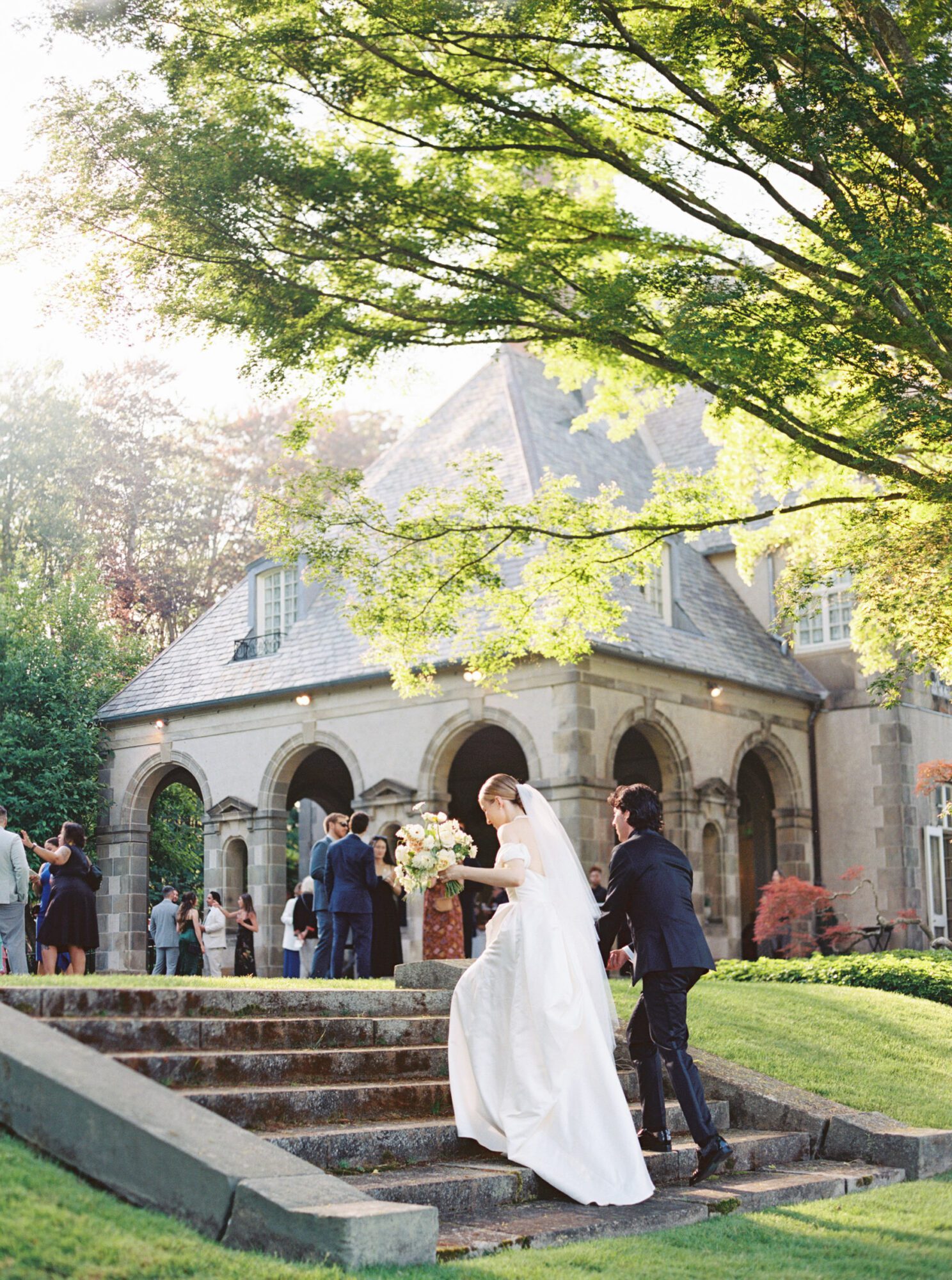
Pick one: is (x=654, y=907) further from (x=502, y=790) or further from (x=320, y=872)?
(x=320, y=872)

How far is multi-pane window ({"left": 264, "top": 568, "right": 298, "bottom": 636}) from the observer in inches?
971

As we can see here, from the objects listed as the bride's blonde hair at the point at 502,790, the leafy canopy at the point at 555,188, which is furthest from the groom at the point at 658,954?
the leafy canopy at the point at 555,188

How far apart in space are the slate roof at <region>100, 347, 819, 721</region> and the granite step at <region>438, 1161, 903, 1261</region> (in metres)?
13.5

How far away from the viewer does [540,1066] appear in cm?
705

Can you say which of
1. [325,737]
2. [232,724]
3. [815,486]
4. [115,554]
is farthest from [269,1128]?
[115,554]

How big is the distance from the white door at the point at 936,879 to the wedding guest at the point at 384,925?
42.9ft

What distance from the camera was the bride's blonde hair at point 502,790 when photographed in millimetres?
7725

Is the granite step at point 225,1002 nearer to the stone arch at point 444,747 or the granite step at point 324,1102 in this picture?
the granite step at point 324,1102

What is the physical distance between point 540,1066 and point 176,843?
2315 cm

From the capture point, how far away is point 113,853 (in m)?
25.5

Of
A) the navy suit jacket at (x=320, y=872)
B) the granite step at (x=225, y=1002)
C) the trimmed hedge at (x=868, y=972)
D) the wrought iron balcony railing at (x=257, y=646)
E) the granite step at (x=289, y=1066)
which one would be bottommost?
the trimmed hedge at (x=868, y=972)

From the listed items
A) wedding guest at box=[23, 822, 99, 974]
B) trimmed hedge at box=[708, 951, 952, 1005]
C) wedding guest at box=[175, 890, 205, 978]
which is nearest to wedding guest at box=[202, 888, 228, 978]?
wedding guest at box=[175, 890, 205, 978]

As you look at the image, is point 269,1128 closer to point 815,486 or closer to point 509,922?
point 509,922

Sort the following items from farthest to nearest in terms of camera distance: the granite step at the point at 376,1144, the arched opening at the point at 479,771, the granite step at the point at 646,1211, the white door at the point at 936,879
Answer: the arched opening at the point at 479,771 < the white door at the point at 936,879 < the granite step at the point at 376,1144 < the granite step at the point at 646,1211
